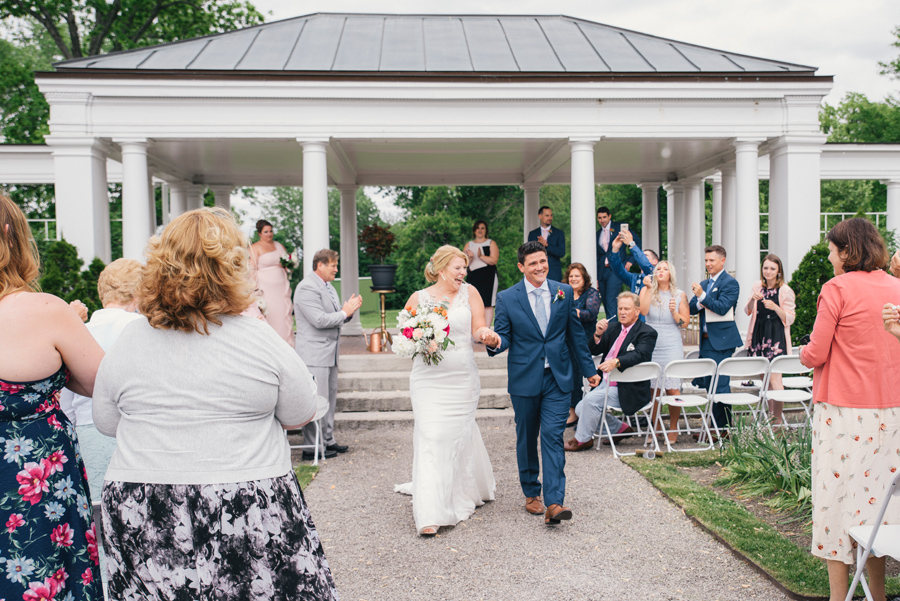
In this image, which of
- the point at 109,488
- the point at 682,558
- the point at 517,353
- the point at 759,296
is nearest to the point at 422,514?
the point at 517,353

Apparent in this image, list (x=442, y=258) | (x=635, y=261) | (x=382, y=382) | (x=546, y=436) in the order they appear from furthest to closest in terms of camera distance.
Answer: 1. (x=635, y=261)
2. (x=382, y=382)
3. (x=442, y=258)
4. (x=546, y=436)

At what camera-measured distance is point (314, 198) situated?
1080 cm

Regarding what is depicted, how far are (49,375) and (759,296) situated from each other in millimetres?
7731

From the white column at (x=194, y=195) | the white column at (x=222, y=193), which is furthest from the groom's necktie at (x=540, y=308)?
the white column at (x=222, y=193)

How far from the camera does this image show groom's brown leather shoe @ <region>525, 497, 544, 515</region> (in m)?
5.65

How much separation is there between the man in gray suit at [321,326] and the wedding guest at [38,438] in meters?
5.09

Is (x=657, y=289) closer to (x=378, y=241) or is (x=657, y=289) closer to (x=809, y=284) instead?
(x=809, y=284)

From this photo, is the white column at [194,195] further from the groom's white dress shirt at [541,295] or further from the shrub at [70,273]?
the groom's white dress shirt at [541,295]

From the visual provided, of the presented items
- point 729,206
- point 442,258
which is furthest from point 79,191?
point 729,206

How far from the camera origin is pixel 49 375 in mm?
2457

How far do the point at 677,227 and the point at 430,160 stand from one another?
6.78 meters

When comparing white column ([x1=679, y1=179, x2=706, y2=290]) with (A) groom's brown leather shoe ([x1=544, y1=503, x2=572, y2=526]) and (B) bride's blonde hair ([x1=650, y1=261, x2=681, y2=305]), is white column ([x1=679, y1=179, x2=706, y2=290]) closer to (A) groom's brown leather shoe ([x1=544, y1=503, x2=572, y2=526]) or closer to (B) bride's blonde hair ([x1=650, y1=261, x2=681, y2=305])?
(B) bride's blonde hair ([x1=650, y1=261, x2=681, y2=305])

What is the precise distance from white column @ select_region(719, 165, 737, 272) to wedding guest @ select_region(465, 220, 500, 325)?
224 inches

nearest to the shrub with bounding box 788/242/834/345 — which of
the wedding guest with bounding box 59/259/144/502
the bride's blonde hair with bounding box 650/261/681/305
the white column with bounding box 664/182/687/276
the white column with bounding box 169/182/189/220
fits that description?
the bride's blonde hair with bounding box 650/261/681/305
